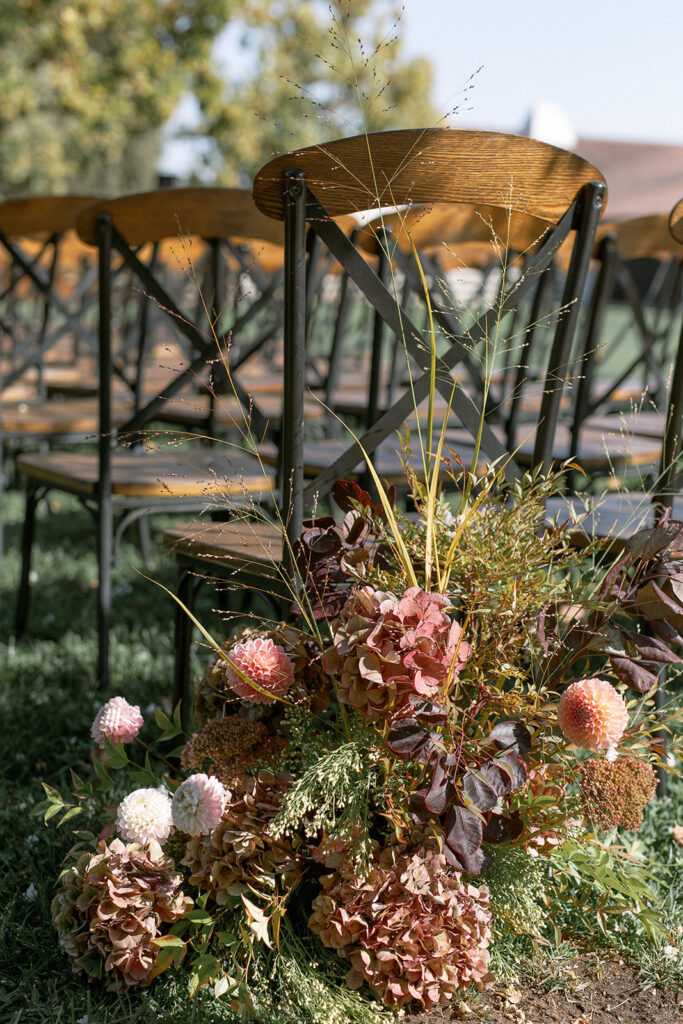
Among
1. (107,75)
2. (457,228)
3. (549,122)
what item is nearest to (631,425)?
(457,228)

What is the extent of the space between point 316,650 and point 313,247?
4.27 feet

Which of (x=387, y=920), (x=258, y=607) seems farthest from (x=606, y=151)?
(x=387, y=920)

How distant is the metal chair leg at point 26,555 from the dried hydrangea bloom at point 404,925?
5.07 ft

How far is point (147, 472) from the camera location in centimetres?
232

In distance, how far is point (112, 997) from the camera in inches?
50.4

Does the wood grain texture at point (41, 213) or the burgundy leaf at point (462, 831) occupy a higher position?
the wood grain texture at point (41, 213)

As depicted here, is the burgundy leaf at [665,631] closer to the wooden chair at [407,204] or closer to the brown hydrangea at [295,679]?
the wooden chair at [407,204]

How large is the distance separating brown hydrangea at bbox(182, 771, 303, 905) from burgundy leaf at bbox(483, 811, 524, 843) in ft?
0.81

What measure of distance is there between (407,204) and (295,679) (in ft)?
2.34

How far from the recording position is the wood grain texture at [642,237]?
259 cm

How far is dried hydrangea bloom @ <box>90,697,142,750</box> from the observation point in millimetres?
1441

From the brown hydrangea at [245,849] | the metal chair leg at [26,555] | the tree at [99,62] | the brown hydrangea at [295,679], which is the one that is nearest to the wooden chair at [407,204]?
the brown hydrangea at [295,679]

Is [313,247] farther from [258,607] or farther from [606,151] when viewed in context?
[606,151]

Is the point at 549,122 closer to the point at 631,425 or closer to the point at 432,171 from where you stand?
the point at 631,425
